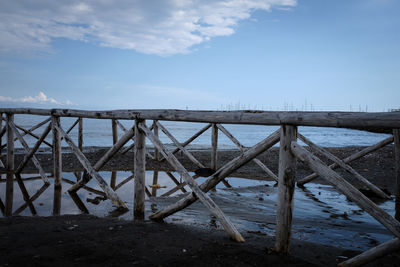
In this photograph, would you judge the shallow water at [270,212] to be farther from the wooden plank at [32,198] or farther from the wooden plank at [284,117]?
the wooden plank at [284,117]

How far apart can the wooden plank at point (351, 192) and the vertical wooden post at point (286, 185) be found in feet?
0.34

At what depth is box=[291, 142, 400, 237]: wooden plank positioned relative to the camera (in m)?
2.72

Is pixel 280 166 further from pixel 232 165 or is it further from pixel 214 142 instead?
pixel 214 142

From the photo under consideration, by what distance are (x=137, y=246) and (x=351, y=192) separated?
255 cm

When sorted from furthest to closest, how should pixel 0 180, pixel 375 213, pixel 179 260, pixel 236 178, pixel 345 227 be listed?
pixel 236 178, pixel 0 180, pixel 345 227, pixel 179 260, pixel 375 213

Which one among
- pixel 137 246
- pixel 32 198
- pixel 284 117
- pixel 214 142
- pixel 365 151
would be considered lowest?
pixel 32 198

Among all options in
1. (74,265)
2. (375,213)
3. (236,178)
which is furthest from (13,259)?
(236,178)

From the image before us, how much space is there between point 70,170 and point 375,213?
9526mm

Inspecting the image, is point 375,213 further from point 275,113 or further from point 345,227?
point 345,227

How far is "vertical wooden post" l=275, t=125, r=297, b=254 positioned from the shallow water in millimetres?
1021

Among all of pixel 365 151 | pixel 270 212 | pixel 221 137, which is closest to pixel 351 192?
pixel 270 212

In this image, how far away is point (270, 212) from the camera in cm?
569

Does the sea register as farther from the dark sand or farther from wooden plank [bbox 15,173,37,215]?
the dark sand

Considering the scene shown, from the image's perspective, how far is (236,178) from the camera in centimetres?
968
